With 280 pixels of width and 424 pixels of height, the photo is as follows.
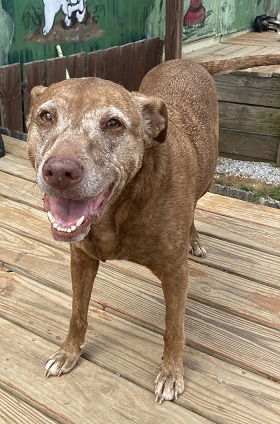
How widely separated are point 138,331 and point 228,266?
2.98 feet

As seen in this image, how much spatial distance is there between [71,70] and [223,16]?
4.86m

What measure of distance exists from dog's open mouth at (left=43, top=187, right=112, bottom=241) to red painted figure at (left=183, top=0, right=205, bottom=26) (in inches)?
281

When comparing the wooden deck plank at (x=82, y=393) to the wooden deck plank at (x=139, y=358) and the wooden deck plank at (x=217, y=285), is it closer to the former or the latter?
the wooden deck plank at (x=139, y=358)

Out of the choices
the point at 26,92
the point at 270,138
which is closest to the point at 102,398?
the point at 26,92

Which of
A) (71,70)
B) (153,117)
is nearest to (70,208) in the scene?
(153,117)

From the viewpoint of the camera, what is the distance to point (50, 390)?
94.4 inches

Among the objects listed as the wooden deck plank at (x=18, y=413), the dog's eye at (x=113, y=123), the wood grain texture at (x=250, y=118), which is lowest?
the wood grain texture at (x=250, y=118)

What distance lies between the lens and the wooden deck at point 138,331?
2.32m

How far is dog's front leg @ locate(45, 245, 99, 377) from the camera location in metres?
2.53

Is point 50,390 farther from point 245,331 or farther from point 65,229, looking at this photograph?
point 245,331

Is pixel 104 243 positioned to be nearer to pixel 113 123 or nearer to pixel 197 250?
pixel 113 123

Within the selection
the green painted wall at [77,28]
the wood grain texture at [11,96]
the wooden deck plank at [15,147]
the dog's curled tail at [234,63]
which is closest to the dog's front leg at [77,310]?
the dog's curled tail at [234,63]

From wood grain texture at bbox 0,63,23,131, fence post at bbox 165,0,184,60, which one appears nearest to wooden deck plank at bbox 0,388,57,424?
wood grain texture at bbox 0,63,23,131

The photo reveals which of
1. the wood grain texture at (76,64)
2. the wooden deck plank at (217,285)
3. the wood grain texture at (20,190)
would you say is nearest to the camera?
the wooden deck plank at (217,285)
